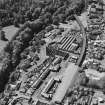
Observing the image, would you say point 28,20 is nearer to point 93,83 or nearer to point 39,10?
Answer: point 39,10

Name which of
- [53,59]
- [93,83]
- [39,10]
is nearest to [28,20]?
[39,10]

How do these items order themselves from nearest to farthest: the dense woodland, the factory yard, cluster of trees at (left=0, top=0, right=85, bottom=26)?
1. the factory yard
2. the dense woodland
3. cluster of trees at (left=0, top=0, right=85, bottom=26)

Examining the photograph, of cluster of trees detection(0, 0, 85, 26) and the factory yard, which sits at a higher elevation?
cluster of trees detection(0, 0, 85, 26)

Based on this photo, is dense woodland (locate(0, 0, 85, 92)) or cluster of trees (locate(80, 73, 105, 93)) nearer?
cluster of trees (locate(80, 73, 105, 93))

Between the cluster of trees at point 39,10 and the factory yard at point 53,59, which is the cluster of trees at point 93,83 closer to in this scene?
the factory yard at point 53,59

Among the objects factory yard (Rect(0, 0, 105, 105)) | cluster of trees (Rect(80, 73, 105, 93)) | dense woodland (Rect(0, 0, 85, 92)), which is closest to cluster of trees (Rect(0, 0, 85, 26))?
dense woodland (Rect(0, 0, 85, 92))

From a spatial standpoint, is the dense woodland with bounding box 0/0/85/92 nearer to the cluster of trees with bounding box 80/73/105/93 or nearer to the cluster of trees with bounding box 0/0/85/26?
the cluster of trees with bounding box 0/0/85/26

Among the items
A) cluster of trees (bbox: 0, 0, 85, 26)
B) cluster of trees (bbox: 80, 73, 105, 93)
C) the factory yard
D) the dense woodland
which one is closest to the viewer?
the factory yard

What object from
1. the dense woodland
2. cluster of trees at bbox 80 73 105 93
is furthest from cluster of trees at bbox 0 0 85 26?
cluster of trees at bbox 80 73 105 93
